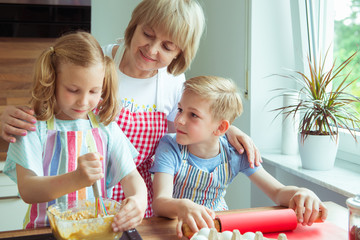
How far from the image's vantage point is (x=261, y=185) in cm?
144

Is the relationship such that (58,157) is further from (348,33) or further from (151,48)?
(348,33)

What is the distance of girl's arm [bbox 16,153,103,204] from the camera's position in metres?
0.99

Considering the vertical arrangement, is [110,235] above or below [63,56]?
below

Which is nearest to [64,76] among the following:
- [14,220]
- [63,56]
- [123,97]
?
[63,56]

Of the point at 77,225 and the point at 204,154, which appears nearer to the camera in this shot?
the point at 77,225

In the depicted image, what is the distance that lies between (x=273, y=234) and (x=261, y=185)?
33 centimetres

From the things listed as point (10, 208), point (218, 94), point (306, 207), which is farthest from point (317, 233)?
point (10, 208)

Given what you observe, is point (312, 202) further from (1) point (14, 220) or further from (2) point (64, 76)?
(1) point (14, 220)

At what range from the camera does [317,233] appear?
3.70ft

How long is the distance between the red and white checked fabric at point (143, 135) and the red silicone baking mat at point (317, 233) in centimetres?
52

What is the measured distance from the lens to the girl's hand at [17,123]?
1150 mm

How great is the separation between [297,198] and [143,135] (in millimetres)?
538

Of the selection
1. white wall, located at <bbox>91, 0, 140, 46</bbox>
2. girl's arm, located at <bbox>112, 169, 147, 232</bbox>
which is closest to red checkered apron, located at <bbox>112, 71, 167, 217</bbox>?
girl's arm, located at <bbox>112, 169, 147, 232</bbox>

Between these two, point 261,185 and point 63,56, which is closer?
point 63,56
